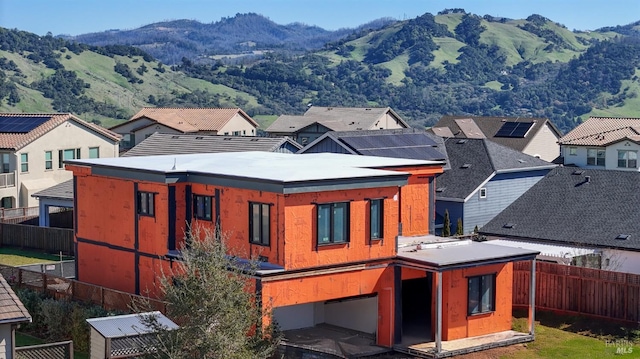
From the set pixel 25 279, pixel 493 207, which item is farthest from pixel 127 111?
pixel 25 279

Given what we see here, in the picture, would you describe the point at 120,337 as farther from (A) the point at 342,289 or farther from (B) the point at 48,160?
(B) the point at 48,160

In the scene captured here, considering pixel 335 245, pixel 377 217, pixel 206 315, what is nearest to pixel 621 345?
pixel 377 217

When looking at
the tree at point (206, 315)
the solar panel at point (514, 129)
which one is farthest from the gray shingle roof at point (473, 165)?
the solar panel at point (514, 129)

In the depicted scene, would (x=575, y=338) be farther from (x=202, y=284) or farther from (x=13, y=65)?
(x=13, y=65)

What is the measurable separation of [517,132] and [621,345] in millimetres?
54344

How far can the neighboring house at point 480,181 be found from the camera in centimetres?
5338

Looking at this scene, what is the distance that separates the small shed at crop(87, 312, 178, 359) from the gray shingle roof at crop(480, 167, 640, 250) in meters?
20.0

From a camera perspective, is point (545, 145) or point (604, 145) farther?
point (545, 145)

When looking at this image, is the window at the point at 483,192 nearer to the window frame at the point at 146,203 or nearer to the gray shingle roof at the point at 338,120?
the window frame at the point at 146,203

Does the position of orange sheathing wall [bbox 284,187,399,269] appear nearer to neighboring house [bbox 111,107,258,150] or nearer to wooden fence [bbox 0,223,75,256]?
wooden fence [bbox 0,223,75,256]

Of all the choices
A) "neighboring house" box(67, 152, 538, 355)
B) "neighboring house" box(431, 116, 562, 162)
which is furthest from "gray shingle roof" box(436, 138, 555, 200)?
"neighboring house" box(431, 116, 562, 162)

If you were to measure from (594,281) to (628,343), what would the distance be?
2.87m

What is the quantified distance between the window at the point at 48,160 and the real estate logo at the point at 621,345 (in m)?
39.3

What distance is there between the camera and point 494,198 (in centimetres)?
5462
